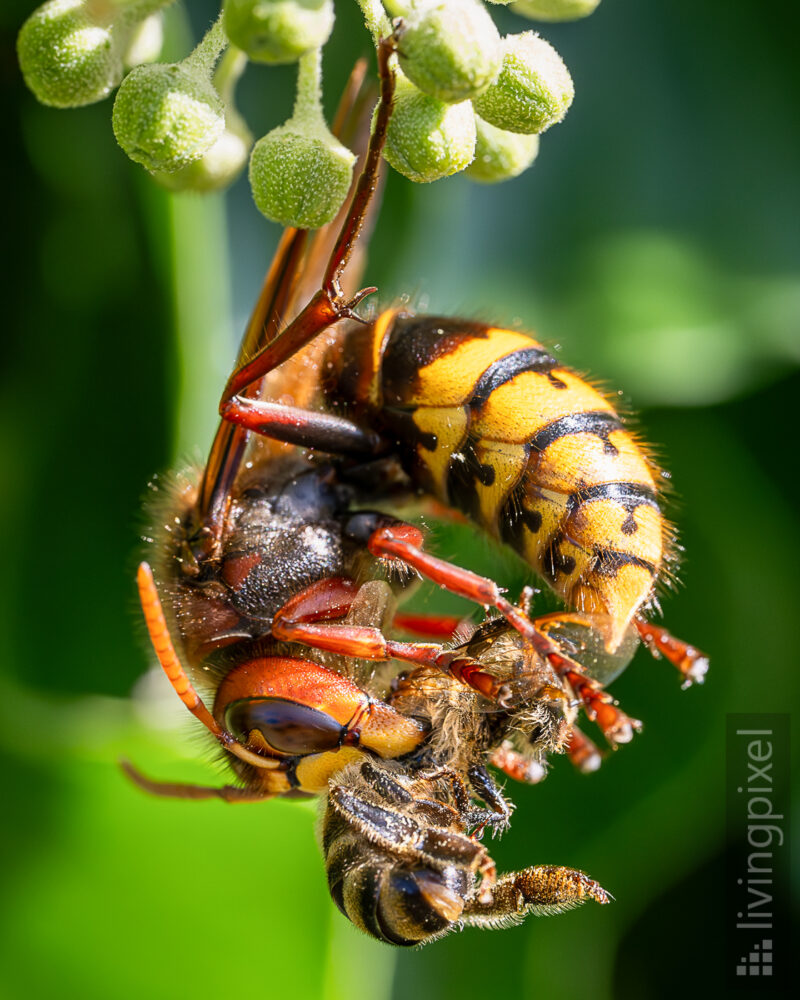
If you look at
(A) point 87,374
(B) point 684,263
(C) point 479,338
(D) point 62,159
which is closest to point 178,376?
(A) point 87,374

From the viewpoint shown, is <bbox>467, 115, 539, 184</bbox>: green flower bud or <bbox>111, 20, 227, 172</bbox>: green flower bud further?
<bbox>467, 115, 539, 184</bbox>: green flower bud

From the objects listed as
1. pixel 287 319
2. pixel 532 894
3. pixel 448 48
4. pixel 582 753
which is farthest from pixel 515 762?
pixel 448 48

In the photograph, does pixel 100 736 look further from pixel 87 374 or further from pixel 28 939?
pixel 87 374

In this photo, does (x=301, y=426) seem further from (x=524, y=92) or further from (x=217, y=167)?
(x=524, y=92)

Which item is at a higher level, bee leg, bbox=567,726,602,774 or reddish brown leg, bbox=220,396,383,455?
reddish brown leg, bbox=220,396,383,455

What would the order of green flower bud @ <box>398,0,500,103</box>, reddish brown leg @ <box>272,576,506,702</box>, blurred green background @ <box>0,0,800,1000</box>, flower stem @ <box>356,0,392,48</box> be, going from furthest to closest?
1. blurred green background @ <box>0,0,800,1000</box>
2. reddish brown leg @ <box>272,576,506,702</box>
3. flower stem @ <box>356,0,392,48</box>
4. green flower bud @ <box>398,0,500,103</box>

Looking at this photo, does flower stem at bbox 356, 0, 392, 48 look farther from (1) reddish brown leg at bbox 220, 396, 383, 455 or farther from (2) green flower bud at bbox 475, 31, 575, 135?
(1) reddish brown leg at bbox 220, 396, 383, 455

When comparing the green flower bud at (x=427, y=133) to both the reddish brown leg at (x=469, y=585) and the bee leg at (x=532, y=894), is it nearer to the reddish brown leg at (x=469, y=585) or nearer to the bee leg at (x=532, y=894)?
the reddish brown leg at (x=469, y=585)

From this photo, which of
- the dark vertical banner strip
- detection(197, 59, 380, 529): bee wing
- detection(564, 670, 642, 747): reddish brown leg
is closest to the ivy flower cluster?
detection(197, 59, 380, 529): bee wing
